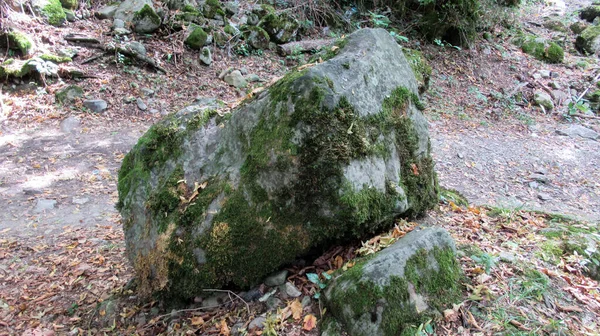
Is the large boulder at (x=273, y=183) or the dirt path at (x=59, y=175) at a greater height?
the large boulder at (x=273, y=183)

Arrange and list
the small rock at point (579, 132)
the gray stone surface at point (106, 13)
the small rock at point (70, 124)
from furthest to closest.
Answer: the gray stone surface at point (106, 13) < the small rock at point (579, 132) < the small rock at point (70, 124)

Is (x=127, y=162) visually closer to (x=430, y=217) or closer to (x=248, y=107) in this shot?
(x=248, y=107)

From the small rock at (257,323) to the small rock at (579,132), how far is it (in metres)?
9.03

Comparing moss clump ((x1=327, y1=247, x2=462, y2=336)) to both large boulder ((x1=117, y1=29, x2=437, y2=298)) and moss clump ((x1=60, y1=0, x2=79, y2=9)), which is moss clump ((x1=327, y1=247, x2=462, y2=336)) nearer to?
large boulder ((x1=117, y1=29, x2=437, y2=298))

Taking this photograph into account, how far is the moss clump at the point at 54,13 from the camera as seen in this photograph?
8.81m

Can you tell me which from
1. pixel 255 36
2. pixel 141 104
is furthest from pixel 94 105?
pixel 255 36

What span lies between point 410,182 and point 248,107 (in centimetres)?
140

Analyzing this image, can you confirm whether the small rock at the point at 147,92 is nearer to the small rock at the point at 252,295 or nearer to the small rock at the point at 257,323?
the small rock at the point at 252,295

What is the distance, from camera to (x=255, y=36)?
33.6 ft

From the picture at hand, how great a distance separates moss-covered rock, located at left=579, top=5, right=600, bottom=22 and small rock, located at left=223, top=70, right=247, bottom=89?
13701mm

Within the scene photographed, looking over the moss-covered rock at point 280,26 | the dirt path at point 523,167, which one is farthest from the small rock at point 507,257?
the moss-covered rock at point 280,26

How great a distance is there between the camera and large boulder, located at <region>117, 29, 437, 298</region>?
2652 millimetres

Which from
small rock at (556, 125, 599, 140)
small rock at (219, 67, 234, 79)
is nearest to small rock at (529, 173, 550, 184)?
small rock at (556, 125, 599, 140)

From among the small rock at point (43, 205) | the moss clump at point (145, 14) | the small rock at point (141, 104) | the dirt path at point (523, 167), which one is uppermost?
the moss clump at point (145, 14)
